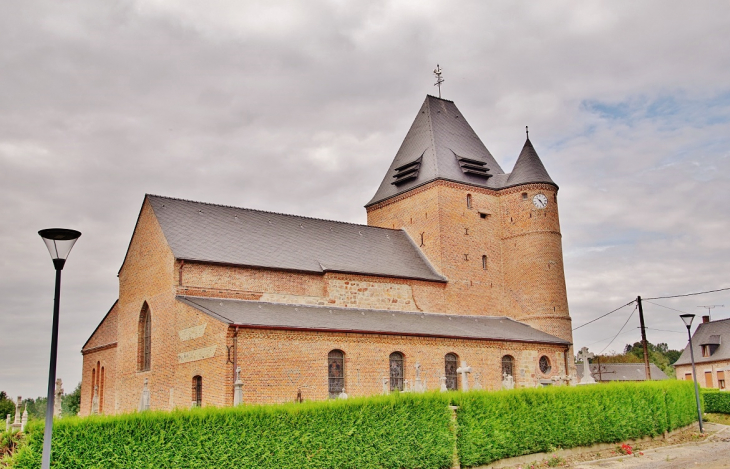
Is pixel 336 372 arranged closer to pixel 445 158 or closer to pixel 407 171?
pixel 407 171

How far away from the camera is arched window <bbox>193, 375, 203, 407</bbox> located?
22.1 metres

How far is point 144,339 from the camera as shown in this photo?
Answer: 26.6 m

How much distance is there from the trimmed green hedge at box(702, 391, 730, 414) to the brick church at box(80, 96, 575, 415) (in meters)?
7.39

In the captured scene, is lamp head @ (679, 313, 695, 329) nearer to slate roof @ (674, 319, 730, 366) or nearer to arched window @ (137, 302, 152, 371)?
arched window @ (137, 302, 152, 371)

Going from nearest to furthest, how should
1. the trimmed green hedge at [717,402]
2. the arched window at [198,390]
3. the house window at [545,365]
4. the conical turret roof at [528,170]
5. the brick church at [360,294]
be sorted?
the arched window at [198,390] < the brick church at [360,294] < the house window at [545,365] < the trimmed green hedge at [717,402] < the conical turret roof at [528,170]

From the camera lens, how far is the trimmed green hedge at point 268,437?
1188 centimetres

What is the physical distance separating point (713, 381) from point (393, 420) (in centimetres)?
A: 4276

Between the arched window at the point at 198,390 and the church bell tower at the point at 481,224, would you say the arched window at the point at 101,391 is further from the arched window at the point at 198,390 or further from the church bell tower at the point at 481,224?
the church bell tower at the point at 481,224

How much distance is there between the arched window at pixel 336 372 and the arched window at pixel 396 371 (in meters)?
2.20

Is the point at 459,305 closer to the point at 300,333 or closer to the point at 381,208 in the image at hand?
the point at 381,208

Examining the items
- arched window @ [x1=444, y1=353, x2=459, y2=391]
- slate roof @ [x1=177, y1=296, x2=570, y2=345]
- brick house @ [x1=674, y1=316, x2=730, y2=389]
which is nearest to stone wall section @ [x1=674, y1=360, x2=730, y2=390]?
brick house @ [x1=674, y1=316, x2=730, y2=389]

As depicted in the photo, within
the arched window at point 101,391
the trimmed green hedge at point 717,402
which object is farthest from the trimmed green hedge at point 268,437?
the trimmed green hedge at point 717,402

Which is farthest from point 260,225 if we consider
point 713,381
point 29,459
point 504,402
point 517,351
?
point 713,381

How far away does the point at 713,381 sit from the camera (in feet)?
163
